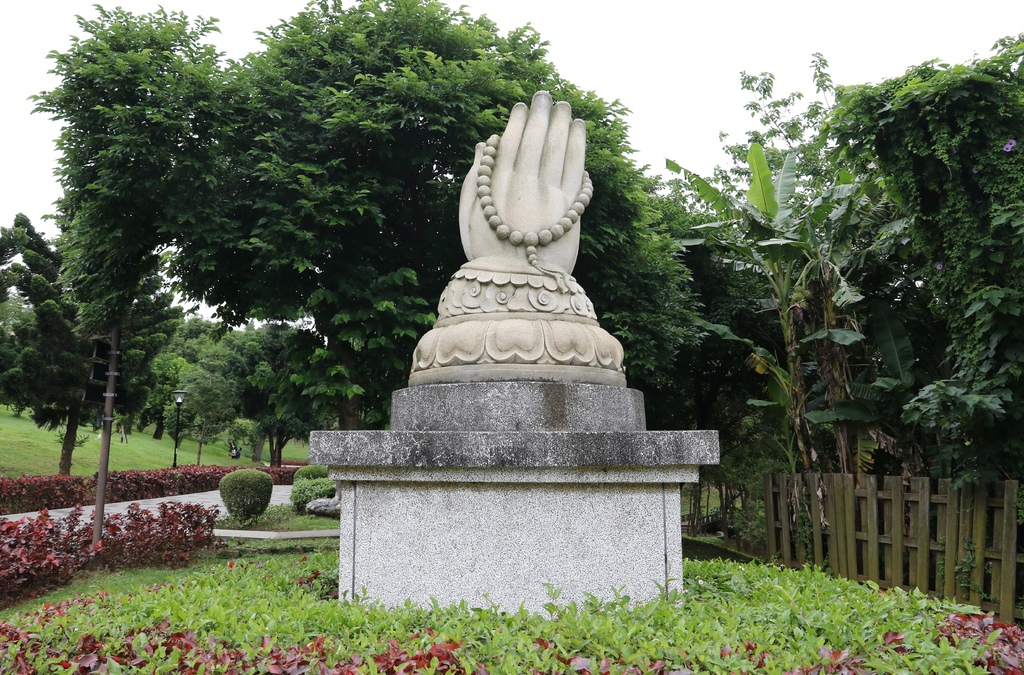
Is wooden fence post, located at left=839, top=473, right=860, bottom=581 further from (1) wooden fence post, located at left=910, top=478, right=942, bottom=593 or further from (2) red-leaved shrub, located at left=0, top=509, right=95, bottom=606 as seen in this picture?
(2) red-leaved shrub, located at left=0, top=509, right=95, bottom=606

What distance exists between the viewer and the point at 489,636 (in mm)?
2994

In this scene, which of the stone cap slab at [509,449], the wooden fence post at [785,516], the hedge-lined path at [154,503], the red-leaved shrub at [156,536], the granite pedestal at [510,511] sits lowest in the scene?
the hedge-lined path at [154,503]

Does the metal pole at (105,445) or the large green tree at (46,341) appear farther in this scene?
the large green tree at (46,341)

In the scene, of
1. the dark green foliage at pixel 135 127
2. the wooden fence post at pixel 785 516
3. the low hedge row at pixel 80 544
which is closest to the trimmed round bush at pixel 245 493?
the low hedge row at pixel 80 544

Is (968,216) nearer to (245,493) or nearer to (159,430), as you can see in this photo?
(245,493)

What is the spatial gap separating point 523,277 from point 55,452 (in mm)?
25843

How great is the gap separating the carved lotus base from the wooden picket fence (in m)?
3.61

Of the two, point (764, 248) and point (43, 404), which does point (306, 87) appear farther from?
point (43, 404)

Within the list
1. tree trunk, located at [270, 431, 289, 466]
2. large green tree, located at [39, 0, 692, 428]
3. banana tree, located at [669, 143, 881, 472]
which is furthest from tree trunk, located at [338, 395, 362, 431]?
tree trunk, located at [270, 431, 289, 466]

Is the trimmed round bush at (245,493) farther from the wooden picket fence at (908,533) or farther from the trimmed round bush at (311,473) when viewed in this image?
the wooden picket fence at (908,533)

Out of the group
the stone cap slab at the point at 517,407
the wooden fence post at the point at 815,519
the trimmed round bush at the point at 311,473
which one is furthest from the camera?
the trimmed round bush at the point at 311,473

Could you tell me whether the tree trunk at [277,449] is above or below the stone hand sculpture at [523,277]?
below

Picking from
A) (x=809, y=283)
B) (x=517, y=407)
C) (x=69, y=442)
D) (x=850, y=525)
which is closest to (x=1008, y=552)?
(x=850, y=525)

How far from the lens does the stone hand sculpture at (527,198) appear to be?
461 cm
